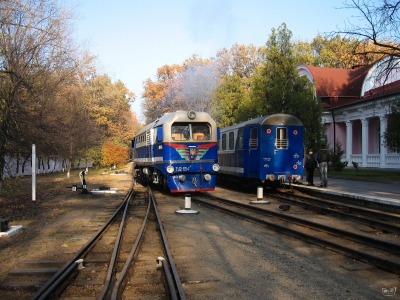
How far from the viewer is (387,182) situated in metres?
20.1

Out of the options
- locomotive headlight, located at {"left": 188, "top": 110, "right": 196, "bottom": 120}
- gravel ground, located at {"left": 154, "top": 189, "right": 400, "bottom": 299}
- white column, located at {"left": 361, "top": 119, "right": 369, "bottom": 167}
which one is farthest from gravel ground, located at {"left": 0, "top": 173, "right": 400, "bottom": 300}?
white column, located at {"left": 361, "top": 119, "right": 369, "bottom": 167}

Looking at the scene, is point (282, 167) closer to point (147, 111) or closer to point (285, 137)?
point (285, 137)

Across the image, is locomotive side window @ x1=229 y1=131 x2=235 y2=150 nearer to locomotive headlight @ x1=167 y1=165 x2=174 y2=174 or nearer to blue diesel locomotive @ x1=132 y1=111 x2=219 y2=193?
blue diesel locomotive @ x1=132 y1=111 x2=219 y2=193

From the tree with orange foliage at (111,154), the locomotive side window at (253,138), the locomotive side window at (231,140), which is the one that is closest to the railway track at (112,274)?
the locomotive side window at (253,138)

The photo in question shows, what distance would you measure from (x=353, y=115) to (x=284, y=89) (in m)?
12.0

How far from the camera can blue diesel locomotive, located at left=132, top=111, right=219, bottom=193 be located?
1522 centimetres

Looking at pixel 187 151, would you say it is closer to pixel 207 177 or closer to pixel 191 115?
pixel 207 177

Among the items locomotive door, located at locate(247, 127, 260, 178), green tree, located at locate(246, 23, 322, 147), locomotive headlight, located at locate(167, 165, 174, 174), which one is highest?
green tree, located at locate(246, 23, 322, 147)

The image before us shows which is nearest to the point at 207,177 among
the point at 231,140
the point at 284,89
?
the point at 231,140

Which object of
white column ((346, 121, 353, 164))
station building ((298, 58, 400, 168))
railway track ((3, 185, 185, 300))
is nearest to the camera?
railway track ((3, 185, 185, 300))

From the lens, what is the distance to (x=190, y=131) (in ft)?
51.7

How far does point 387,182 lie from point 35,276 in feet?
61.9

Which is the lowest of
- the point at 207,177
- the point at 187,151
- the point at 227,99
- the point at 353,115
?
the point at 207,177

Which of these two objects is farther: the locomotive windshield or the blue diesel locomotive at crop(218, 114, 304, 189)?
the blue diesel locomotive at crop(218, 114, 304, 189)
